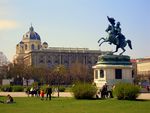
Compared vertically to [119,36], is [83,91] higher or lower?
lower

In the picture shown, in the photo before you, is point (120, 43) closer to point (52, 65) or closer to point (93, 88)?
point (93, 88)

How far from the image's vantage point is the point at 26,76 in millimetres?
135500

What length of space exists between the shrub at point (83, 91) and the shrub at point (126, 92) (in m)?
2.44

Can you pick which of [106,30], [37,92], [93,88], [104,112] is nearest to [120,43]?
[106,30]

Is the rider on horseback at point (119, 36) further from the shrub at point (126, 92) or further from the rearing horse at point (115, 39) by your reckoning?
the shrub at point (126, 92)

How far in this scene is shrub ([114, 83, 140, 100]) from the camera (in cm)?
3612

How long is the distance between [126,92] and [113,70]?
25.8 metres

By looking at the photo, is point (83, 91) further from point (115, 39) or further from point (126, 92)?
point (115, 39)

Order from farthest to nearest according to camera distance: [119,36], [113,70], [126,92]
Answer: [119,36]
[113,70]
[126,92]

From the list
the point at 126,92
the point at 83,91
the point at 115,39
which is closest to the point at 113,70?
the point at 115,39

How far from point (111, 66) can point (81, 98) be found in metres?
24.0

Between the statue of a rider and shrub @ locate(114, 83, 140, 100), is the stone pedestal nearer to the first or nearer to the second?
the statue of a rider

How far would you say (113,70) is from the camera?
2435 inches

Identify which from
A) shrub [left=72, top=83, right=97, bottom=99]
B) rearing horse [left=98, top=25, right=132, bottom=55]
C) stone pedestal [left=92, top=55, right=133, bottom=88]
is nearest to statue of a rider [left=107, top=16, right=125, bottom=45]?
rearing horse [left=98, top=25, right=132, bottom=55]
